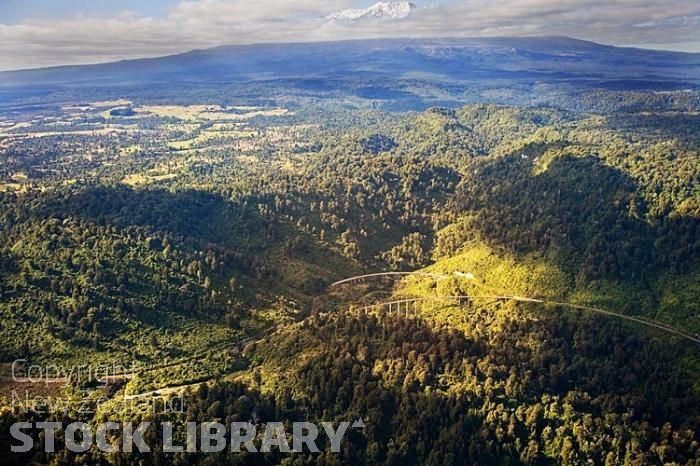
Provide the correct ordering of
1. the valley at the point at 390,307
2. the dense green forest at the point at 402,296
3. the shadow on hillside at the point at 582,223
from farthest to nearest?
the shadow on hillside at the point at 582,223 → the dense green forest at the point at 402,296 → the valley at the point at 390,307

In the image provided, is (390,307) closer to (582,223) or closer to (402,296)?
(402,296)

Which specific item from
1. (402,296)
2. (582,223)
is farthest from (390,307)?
(582,223)

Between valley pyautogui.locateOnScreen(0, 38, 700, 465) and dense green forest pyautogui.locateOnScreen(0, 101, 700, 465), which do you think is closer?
valley pyautogui.locateOnScreen(0, 38, 700, 465)

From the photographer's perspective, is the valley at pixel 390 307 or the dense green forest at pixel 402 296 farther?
the dense green forest at pixel 402 296

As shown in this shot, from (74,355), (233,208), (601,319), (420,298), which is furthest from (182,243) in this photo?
(601,319)

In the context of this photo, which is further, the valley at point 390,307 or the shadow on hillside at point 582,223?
the shadow on hillside at point 582,223

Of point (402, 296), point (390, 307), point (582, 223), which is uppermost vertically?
point (582, 223)

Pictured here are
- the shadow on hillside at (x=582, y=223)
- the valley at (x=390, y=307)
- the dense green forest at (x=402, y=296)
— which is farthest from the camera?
the shadow on hillside at (x=582, y=223)

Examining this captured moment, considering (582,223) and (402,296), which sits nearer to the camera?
(402,296)

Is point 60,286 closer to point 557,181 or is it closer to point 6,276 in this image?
point 6,276
